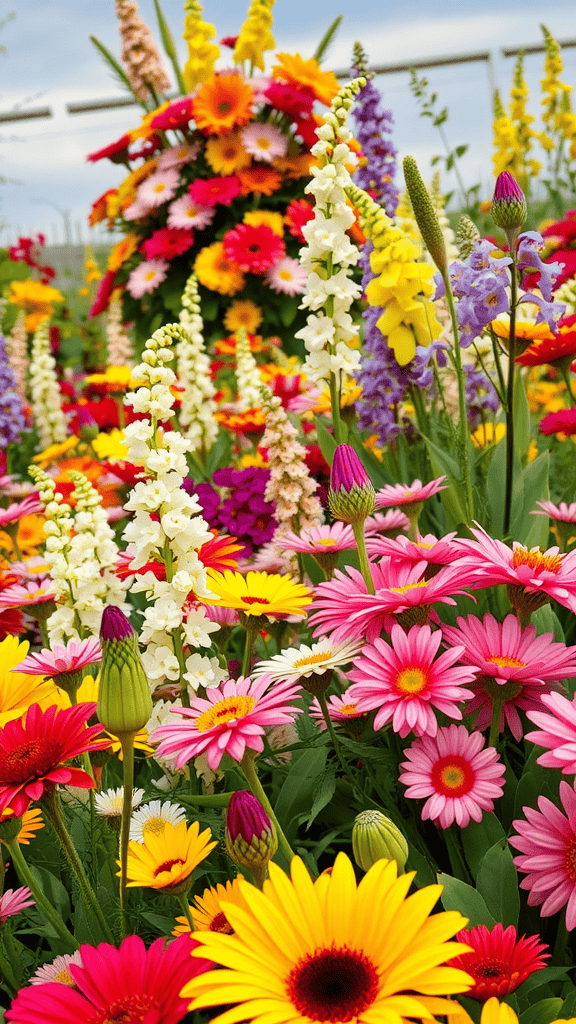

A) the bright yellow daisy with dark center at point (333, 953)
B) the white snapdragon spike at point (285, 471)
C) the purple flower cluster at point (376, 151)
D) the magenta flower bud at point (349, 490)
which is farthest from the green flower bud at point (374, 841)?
the purple flower cluster at point (376, 151)

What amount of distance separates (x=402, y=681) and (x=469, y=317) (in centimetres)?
57

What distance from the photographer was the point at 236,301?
2592 mm

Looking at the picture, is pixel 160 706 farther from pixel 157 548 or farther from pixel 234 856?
pixel 234 856

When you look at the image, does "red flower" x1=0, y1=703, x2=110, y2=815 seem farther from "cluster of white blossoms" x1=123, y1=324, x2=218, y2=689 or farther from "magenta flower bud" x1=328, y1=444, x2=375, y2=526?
"magenta flower bud" x1=328, y1=444, x2=375, y2=526

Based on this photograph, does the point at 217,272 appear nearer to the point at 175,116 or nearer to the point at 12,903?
the point at 175,116

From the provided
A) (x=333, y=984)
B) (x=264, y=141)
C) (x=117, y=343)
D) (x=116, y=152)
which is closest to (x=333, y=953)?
(x=333, y=984)

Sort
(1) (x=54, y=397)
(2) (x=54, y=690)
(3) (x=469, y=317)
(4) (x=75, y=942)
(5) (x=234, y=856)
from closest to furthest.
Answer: (5) (x=234, y=856) < (4) (x=75, y=942) < (2) (x=54, y=690) < (3) (x=469, y=317) < (1) (x=54, y=397)

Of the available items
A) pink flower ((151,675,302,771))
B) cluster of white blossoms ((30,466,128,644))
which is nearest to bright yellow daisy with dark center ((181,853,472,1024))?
pink flower ((151,675,302,771))

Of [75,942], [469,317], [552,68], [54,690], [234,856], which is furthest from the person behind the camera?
[552,68]

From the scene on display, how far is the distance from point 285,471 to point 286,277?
1388mm

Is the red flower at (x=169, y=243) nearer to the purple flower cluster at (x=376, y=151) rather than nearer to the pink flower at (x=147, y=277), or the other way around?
the pink flower at (x=147, y=277)

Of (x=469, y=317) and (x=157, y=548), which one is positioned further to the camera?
(x=469, y=317)

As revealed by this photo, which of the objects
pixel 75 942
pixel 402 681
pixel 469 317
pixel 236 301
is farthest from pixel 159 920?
pixel 236 301

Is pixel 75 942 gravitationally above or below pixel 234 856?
below
